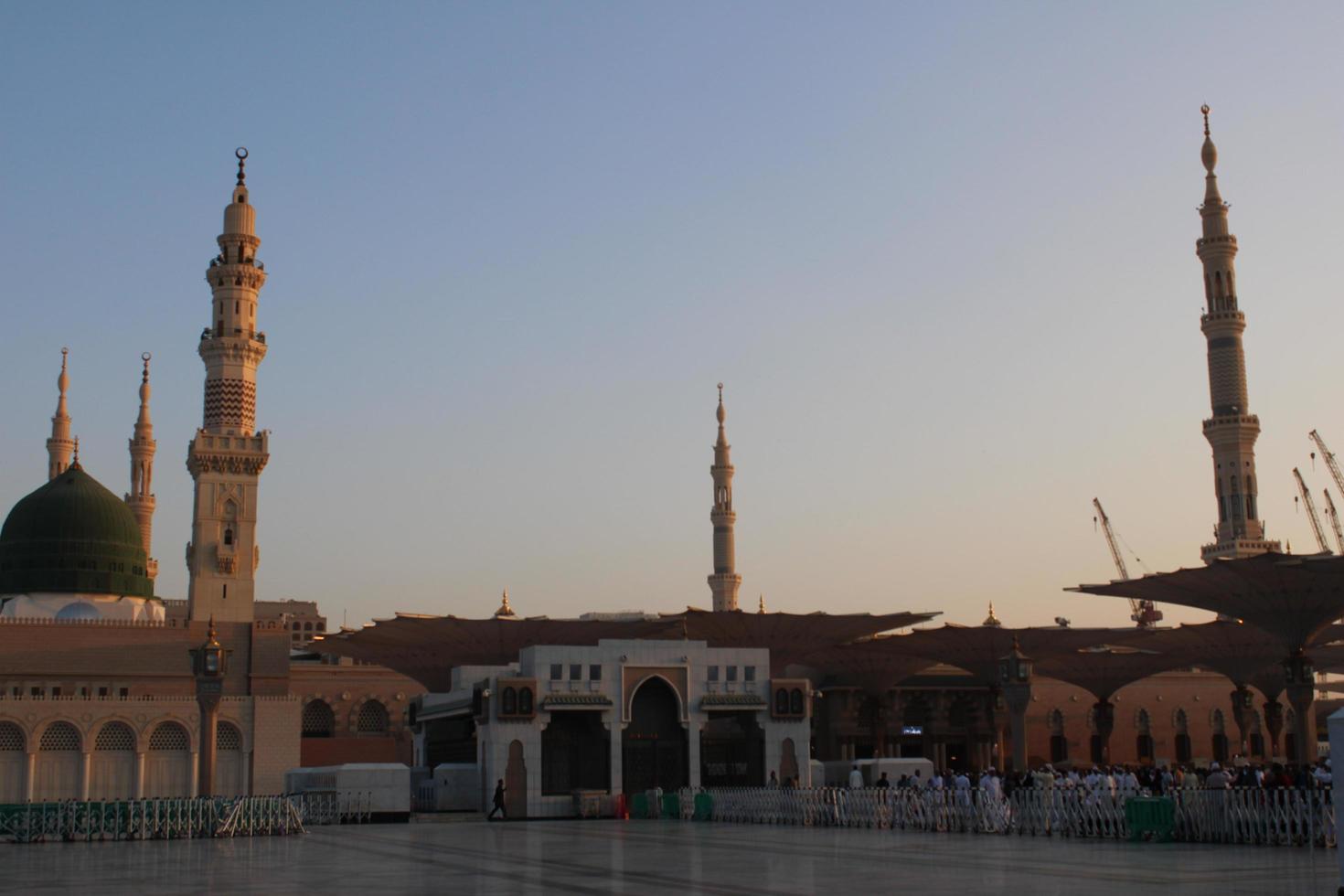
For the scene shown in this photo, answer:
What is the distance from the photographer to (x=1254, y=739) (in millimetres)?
79812

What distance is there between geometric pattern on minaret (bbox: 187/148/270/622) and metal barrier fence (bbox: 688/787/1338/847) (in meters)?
34.3

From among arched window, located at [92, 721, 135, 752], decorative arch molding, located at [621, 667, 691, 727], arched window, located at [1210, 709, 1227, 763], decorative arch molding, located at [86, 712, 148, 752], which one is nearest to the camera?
decorative arch molding, located at [621, 667, 691, 727]

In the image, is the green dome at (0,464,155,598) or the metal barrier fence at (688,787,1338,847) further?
the green dome at (0,464,155,598)

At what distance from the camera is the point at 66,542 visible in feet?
223

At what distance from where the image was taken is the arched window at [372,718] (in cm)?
7381

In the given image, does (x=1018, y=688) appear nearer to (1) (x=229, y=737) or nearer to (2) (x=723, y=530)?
(1) (x=229, y=737)

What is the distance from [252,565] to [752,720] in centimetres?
3012

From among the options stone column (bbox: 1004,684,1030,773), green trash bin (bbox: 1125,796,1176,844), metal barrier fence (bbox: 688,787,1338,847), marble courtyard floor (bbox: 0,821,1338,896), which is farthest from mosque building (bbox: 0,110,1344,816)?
green trash bin (bbox: 1125,796,1176,844)

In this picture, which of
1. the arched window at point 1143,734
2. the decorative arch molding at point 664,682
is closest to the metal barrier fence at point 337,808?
the decorative arch molding at point 664,682

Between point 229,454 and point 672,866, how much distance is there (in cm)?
5069

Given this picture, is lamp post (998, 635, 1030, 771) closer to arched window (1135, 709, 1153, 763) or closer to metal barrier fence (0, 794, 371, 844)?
metal barrier fence (0, 794, 371, 844)

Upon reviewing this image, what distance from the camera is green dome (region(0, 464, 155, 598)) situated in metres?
67.6

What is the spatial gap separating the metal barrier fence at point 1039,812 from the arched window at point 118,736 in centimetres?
2857

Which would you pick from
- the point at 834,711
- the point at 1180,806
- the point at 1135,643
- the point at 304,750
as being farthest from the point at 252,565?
the point at 1180,806
